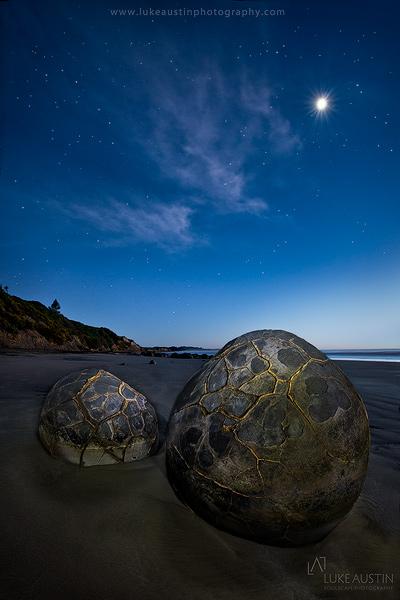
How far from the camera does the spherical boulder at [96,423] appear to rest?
2.78m

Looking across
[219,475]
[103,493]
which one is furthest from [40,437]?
[219,475]

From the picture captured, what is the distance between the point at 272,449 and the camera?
180 centimetres

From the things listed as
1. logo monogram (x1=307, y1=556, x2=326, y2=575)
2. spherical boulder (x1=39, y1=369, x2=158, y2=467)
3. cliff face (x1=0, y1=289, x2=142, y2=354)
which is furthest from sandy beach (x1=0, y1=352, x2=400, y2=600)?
cliff face (x1=0, y1=289, x2=142, y2=354)

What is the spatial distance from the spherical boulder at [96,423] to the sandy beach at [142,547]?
144mm

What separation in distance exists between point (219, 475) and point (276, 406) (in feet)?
1.91

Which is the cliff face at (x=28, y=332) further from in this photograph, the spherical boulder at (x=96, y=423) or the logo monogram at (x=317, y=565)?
the logo monogram at (x=317, y=565)

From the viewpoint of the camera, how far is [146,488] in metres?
2.46

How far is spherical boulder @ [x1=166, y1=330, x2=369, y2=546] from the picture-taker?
5.83ft

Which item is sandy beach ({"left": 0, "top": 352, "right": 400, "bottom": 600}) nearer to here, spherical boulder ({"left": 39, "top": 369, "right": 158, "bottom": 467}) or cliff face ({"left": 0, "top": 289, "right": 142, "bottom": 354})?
spherical boulder ({"left": 39, "top": 369, "right": 158, "bottom": 467})

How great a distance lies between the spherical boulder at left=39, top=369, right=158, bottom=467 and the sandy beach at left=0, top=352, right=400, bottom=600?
5.7 inches

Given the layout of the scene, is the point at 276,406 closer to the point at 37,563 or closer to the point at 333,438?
the point at 333,438

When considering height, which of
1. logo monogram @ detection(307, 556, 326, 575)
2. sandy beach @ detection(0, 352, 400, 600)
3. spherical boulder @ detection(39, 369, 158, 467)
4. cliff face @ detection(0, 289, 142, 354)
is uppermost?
cliff face @ detection(0, 289, 142, 354)

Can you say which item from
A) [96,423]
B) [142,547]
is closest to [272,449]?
[142,547]

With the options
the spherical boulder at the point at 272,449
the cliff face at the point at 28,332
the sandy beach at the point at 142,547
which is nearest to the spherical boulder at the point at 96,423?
the sandy beach at the point at 142,547
